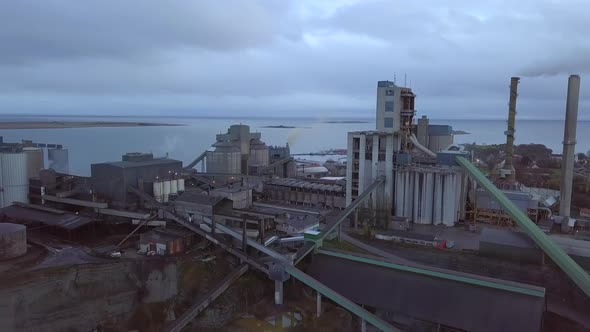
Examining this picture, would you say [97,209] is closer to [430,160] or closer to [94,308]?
[94,308]

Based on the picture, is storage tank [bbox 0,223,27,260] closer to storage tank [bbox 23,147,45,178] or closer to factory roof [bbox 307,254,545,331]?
storage tank [bbox 23,147,45,178]

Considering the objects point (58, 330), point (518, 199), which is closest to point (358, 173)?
point (518, 199)

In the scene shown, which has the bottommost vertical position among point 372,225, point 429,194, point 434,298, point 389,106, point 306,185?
point 434,298

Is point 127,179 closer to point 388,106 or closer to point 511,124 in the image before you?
point 388,106

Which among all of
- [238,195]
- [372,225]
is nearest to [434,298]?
[372,225]

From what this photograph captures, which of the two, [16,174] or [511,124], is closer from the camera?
[16,174]

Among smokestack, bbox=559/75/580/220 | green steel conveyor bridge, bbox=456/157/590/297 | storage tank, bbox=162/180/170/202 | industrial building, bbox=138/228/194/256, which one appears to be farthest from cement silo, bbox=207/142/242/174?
smokestack, bbox=559/75/580/220
